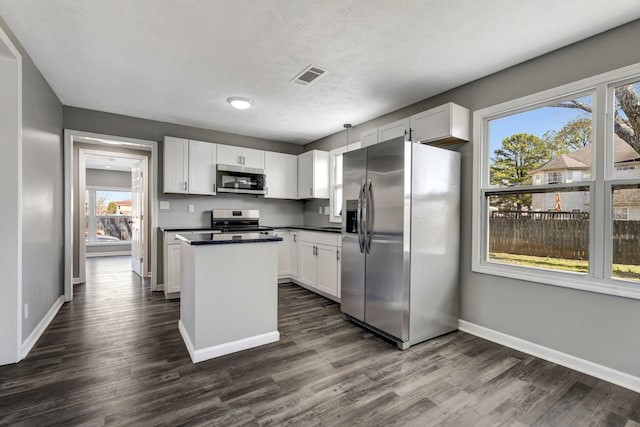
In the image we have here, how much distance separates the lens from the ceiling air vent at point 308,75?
2.81 m

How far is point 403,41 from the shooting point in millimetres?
2342

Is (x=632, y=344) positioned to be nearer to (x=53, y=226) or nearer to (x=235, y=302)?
(x=235, y=302)

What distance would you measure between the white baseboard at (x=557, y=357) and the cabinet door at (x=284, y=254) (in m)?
2.70

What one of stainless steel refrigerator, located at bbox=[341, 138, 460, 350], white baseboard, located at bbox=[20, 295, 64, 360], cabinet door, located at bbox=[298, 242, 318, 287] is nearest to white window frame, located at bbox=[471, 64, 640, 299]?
stainless steel refrigerator, located at bbox=[341, 138, 460, 350]

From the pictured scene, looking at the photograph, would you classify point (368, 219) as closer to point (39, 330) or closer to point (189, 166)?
point (189, 166)

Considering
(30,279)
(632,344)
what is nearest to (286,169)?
(30,279)

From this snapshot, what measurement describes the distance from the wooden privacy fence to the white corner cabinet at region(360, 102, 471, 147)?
33.9 inches

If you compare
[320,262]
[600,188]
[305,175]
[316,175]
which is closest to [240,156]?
[305,175]

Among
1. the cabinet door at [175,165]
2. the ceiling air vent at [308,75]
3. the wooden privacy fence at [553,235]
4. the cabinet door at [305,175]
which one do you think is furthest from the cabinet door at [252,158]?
the wooden privacy fence at [553,235]

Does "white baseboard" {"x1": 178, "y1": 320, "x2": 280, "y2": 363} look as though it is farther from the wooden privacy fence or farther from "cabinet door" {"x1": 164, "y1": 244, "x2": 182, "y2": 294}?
the wooden privacy fence

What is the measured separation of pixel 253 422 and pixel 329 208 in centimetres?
368

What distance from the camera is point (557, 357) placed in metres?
2.40

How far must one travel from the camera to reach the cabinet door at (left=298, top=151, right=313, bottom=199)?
16.7 feet

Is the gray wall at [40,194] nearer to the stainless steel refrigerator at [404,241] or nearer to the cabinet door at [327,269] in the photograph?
the stainless steel refrigerator at [404,241]
